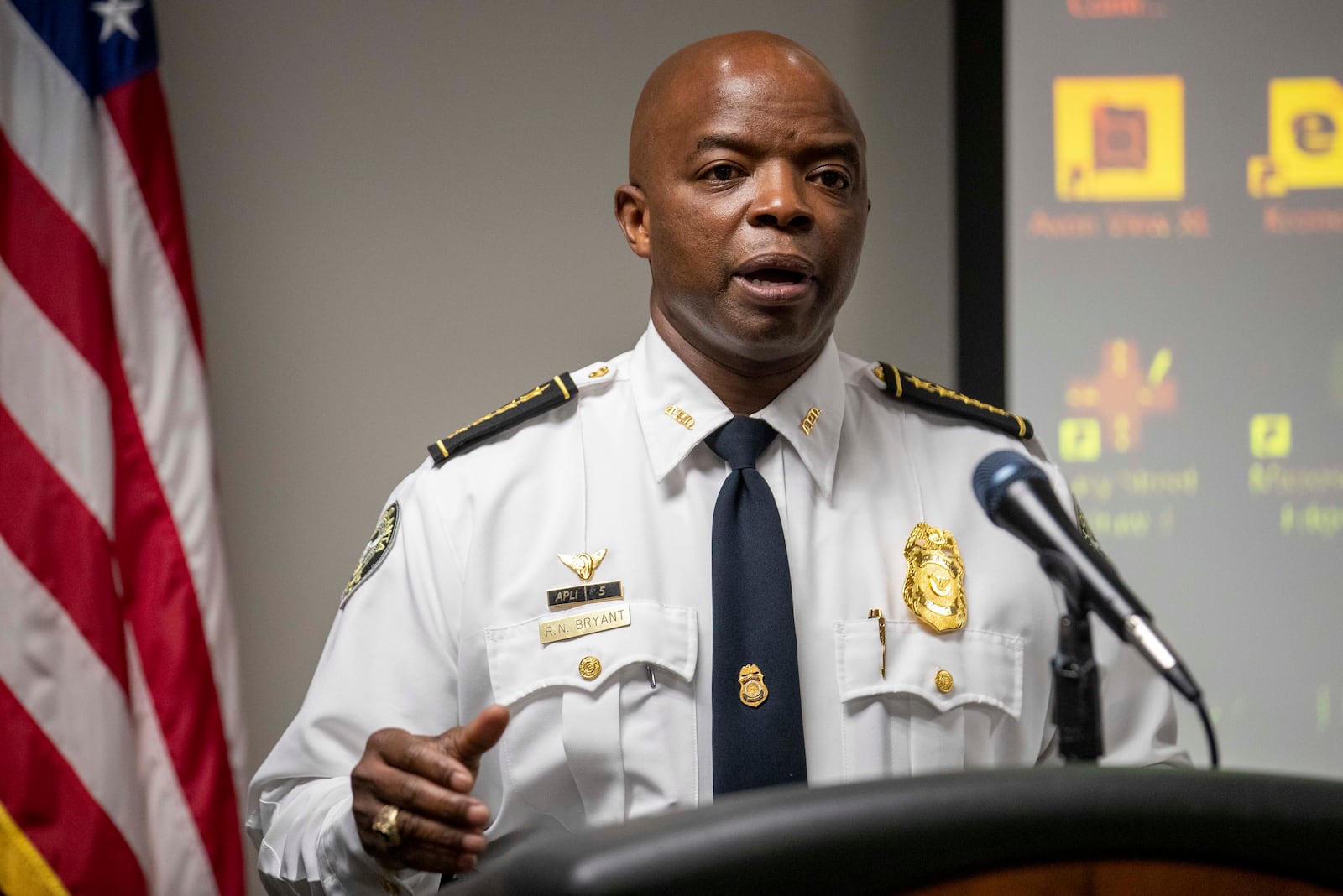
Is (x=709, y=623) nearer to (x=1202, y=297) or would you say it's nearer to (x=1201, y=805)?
(x=1201, y=805)

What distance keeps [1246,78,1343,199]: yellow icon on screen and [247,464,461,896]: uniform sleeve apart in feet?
5.10

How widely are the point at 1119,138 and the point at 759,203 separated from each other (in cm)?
103

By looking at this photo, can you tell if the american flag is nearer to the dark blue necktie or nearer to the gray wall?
the gray wall

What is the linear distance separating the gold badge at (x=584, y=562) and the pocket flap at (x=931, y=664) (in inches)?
10.7

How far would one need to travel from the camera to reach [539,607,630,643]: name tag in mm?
1263

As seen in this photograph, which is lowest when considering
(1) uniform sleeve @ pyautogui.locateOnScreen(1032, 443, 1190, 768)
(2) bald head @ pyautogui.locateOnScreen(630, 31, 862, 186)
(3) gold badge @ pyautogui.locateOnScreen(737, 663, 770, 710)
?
(1) uniform sleeve @ pyautogui.locateOnScreen(1032, 443, 1190, 768)

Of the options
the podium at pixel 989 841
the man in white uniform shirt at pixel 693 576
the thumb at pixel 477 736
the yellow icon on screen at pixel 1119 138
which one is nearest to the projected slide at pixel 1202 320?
the yellow icon on screen at pixel 1119 138

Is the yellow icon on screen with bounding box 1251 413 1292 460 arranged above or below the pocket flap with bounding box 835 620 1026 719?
above

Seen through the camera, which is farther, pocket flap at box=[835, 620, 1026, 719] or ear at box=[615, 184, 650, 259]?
ear at box=[615, 184, 650, 259]

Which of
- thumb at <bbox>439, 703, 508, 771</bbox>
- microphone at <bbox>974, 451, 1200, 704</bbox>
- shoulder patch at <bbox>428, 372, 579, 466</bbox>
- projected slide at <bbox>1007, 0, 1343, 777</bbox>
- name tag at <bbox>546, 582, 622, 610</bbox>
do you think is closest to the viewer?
microphone at <bbox>974, 451, 1200, 704</bbox>

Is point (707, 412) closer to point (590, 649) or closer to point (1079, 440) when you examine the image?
point (590, 649)

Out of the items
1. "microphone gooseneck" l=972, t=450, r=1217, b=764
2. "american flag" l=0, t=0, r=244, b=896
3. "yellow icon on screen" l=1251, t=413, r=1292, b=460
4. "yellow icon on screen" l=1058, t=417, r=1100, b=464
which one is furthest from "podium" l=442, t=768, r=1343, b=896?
"yellow icon on screen" l=1251, t=413, r=1292, b=460

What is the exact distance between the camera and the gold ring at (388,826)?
3.21 feet

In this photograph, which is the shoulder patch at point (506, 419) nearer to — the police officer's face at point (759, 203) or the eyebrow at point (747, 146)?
the police officer's face at point (759, 203)
